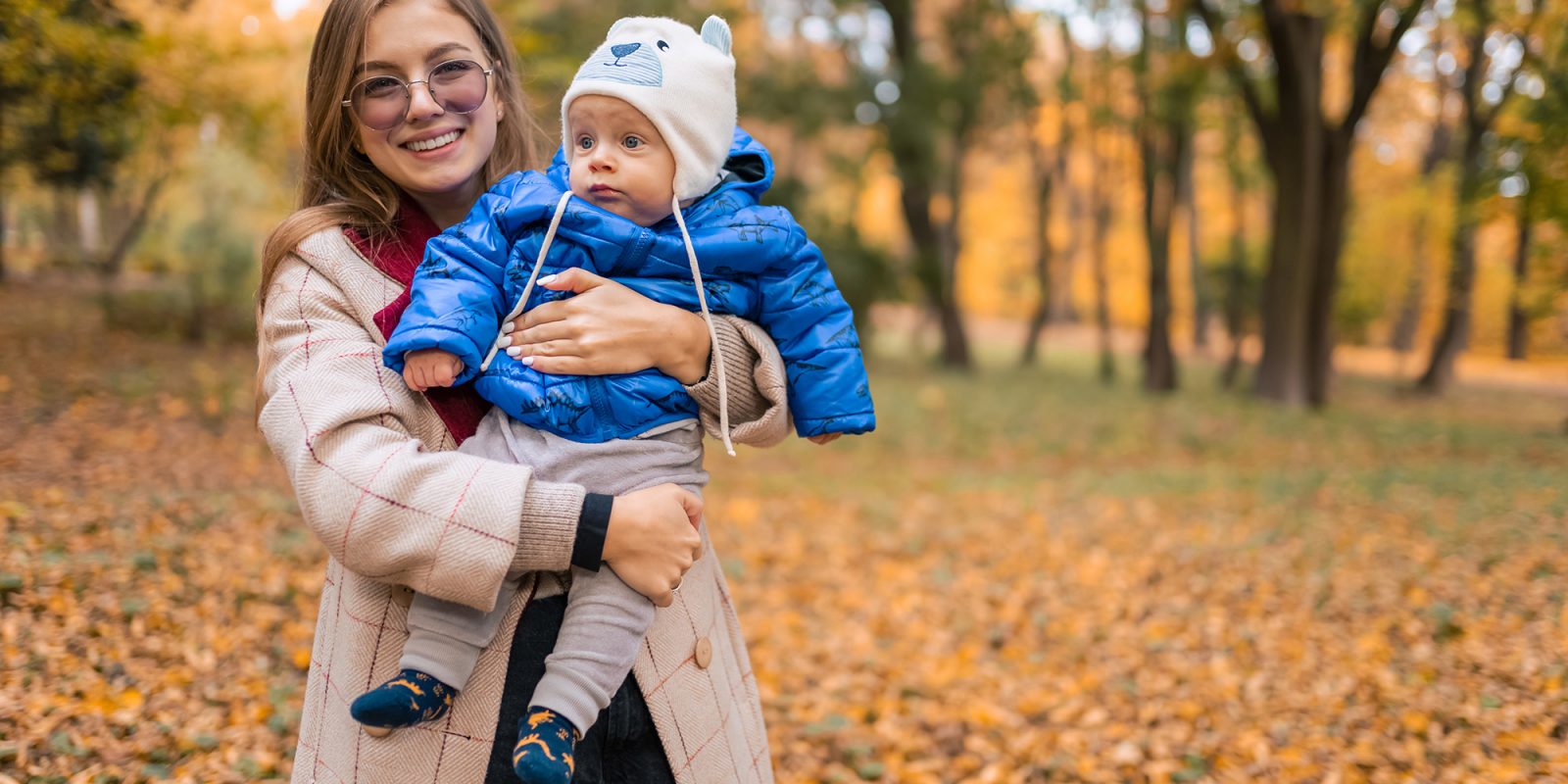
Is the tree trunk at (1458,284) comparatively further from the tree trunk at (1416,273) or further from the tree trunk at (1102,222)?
the tree trunk at (1102,222)

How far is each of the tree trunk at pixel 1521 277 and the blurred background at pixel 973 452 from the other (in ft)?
1.03

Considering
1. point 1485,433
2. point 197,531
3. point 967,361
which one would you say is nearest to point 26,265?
point 197,531

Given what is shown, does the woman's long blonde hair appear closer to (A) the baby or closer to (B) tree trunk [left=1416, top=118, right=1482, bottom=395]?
(A) the baby

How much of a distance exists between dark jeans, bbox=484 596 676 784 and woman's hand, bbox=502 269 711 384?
0.40 m

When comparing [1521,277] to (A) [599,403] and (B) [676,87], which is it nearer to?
(B) [676,87]

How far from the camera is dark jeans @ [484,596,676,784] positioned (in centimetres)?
167

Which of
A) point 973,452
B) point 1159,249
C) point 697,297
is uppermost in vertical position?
point 1159,249

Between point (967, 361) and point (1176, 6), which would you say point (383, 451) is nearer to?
point (1176, 6)

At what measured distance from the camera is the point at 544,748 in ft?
5.01

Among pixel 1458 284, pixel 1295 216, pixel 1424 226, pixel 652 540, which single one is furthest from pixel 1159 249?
pixel 652 540

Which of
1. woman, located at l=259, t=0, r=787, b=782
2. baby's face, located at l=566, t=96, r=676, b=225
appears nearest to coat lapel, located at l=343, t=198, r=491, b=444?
woman, located at l=259, t=0, r=787, b=782

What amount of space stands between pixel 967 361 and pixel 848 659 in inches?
627

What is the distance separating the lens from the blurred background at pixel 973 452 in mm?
4344

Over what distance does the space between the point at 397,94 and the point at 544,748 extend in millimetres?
1126
